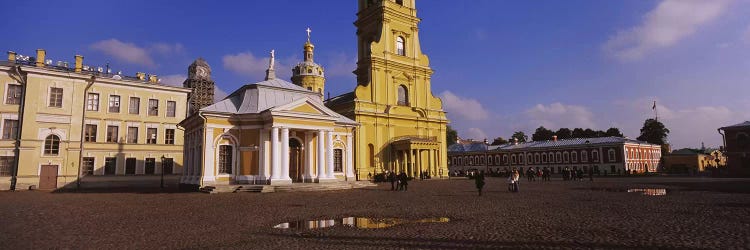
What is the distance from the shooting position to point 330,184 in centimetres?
2711

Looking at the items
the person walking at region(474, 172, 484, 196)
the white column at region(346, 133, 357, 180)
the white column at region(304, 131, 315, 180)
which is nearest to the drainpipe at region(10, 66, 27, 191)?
the white column at region(304, 131, 315, 180)

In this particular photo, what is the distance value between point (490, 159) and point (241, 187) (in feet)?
190

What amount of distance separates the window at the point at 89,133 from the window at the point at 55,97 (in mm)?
2385

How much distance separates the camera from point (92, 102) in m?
33.1

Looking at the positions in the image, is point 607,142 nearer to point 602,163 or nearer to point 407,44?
point 602,163

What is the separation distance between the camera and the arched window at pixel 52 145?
1204 inches

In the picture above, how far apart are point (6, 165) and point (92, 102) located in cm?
679

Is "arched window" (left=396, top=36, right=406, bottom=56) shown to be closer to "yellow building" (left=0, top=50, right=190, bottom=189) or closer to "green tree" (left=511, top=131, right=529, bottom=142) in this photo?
"yellow building" (left=0, top=50, right=190, bottom=189)

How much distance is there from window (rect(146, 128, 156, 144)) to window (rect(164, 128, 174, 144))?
85 cm

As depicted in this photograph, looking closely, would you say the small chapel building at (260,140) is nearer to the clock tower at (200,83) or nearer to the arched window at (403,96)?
the arched window at (403,96)

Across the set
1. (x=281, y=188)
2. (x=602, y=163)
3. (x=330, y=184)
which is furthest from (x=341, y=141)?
(x=602, y=163)

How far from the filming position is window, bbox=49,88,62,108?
31062 millimetres

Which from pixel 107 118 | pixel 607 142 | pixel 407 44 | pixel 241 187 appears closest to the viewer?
pixel 241 187

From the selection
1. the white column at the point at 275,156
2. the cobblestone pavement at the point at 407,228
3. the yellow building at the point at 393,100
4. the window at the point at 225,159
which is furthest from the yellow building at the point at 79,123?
the cobblestone pavement at the point at 407,228
